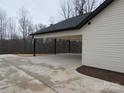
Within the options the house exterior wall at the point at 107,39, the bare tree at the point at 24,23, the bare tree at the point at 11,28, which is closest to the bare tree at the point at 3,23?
the bare tree at the point at 11,28

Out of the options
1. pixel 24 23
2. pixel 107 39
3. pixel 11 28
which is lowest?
pixel 107 39

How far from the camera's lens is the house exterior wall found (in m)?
6.96

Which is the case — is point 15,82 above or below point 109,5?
below

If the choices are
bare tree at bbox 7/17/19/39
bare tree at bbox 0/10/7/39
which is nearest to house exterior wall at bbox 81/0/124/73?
bare tree at bbox 0/10/7/39

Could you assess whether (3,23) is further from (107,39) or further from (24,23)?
(107,39)

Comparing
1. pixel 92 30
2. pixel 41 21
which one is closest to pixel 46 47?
pixel 92 30

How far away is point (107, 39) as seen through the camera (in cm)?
755

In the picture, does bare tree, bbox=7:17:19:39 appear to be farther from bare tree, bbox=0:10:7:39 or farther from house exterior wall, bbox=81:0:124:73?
house exterior wall, bbox=81:0:124:73

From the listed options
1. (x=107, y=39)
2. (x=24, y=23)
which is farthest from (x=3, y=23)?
(x=107, y=39)

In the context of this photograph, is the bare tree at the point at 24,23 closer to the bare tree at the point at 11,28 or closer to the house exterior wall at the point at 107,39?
the bare tree at the point at 11,28

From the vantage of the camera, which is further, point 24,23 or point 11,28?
point 11,28

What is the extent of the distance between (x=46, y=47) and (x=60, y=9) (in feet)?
42.9

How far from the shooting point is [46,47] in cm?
2016

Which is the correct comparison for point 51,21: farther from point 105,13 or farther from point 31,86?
point 31,86
